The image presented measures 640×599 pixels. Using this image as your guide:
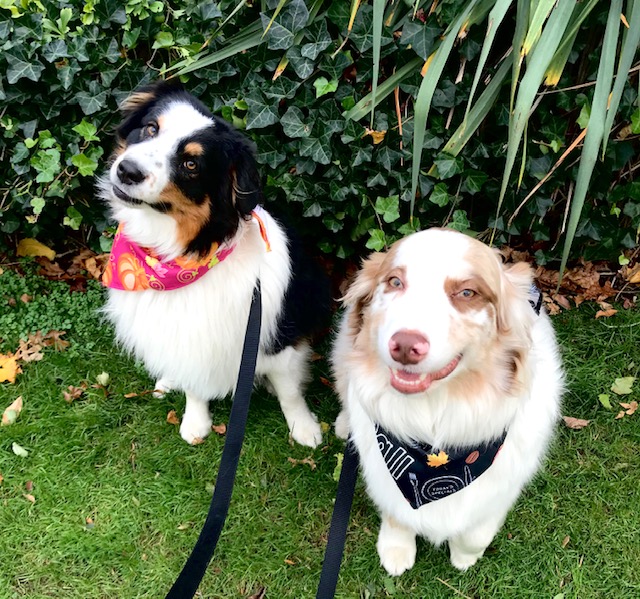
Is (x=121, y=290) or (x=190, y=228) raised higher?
(x=190, y=228)

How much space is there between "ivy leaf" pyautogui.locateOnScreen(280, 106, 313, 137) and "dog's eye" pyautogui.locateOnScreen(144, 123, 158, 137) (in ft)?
2.66

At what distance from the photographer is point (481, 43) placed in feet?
9.25

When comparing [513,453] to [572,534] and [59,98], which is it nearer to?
[572,534]

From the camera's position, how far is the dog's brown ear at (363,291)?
88.5 inches

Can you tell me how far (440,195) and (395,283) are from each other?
132 centimetres

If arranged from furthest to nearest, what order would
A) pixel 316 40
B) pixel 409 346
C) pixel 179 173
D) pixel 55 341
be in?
pixel 55 341, pixel 316 40, pixel 179 173, pixel 409 346

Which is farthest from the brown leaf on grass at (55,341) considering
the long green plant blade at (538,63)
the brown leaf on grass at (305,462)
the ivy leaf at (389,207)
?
the long green plant blade at (538,63)

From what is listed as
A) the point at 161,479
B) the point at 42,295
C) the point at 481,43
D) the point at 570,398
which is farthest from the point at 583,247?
the point at 42,295

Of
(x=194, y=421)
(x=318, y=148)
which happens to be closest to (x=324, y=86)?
(x=318, y=148)

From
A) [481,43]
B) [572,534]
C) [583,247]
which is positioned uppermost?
[481,43]

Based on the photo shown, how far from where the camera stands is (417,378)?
1950 millimetres

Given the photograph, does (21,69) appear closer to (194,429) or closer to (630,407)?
(194,429)

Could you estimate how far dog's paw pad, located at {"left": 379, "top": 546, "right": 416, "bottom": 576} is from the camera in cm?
279

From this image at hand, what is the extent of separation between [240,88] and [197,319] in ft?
4.21
